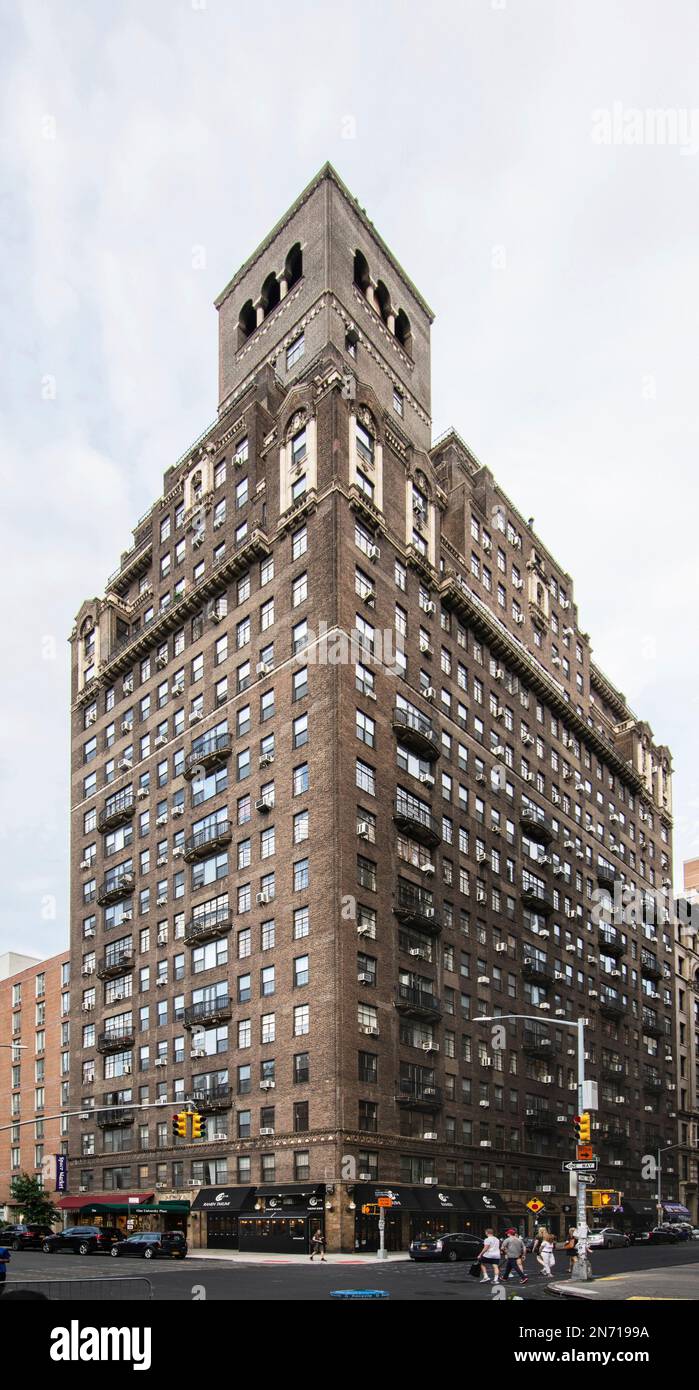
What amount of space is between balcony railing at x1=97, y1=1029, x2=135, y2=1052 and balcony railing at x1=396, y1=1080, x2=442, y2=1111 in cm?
2139

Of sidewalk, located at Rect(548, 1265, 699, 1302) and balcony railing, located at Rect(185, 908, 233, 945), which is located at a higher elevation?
balcony railing, located at Rect(185, 908, 233, 945)

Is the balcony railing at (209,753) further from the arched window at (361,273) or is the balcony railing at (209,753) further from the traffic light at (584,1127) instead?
the traffic light at (584,1127)

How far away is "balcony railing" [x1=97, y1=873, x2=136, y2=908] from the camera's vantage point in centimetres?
7662

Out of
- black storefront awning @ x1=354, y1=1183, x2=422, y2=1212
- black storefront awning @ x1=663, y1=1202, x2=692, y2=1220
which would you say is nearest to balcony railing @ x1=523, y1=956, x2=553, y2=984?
black storefront awning @ x1=354, y1=1183, x2=422, y2=1212

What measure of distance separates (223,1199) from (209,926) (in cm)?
1460

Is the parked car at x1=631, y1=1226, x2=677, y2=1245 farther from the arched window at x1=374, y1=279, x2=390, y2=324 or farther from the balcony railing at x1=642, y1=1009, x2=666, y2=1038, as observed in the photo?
the arched window at x1=374, y1=279, x2=390, y2=324

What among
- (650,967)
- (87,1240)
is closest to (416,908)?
(87,1240)

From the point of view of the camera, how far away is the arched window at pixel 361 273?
78.9 metres

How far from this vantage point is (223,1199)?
2301 inches

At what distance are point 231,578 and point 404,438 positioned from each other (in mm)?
15555

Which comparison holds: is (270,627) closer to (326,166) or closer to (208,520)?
(208,520)

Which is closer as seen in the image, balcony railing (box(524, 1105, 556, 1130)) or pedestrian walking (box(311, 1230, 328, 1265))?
pedestrian walking (box(311, 1230, 328, 1265))

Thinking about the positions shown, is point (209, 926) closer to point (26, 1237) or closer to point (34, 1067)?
point (26, 1237)

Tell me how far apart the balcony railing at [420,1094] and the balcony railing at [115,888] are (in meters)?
25.9
